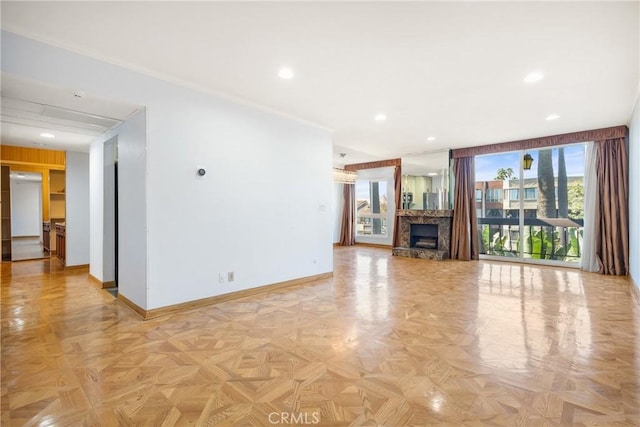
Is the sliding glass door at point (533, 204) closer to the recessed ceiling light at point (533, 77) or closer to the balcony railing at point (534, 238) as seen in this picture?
the balcony railing at point (534, 238)

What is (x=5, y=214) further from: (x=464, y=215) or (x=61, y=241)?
(x=464, y=215)

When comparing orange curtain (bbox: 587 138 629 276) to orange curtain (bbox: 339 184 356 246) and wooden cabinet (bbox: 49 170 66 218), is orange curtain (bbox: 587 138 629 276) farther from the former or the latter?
wooden cabinet (bbox: 49 170 66 218)

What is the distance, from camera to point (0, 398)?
1801 millimetres

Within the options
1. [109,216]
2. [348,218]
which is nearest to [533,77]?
[109,216]

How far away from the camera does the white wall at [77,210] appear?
5.62 metres

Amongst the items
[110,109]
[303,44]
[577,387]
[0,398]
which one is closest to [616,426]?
[577,387]

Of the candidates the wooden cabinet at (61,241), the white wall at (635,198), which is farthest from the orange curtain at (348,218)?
the wooden cabinet at (61,241)

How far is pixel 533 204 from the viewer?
6.32m

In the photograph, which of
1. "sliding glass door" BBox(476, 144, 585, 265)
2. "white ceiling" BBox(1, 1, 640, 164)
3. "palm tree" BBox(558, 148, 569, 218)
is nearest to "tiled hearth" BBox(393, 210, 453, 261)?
"sliding glass door" BBox(476, 144, 585, 265)

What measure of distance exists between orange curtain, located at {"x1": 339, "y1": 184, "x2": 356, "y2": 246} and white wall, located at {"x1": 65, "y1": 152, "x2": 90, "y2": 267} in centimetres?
673

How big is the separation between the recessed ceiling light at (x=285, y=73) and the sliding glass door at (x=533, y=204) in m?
5.60

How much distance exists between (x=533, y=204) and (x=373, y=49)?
559 centimetres

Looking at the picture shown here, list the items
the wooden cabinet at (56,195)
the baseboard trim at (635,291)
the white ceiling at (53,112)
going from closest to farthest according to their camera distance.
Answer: the white ceiling at (53,112)
the baseboard trim at (635,291)
the wooden cabinet at (56,195)

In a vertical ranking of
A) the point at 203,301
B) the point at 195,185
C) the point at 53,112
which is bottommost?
the point at 203,301
